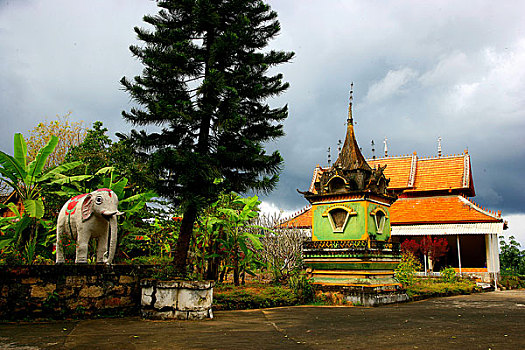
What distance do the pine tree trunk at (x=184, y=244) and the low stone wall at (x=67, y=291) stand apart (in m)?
0.80

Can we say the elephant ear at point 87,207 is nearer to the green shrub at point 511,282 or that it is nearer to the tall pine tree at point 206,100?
the tall pine tree at point 206,100

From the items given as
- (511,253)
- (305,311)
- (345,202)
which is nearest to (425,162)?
(511,253)

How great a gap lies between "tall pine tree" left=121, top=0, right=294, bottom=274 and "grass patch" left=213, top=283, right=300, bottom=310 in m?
1.13

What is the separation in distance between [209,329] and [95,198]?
295 centimetres

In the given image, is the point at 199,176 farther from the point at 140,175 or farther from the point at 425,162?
the point at 425,162

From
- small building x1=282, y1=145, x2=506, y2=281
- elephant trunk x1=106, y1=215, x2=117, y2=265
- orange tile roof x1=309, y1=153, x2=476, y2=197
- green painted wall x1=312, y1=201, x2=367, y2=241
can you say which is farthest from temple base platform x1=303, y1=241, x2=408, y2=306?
orange tile roof x1=309, y1=153, x2=476, y2=197

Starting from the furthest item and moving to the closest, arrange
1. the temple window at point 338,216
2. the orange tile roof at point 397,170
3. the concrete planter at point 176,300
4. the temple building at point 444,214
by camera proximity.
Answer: the orange tile roof at point 397,170
the temple building at point 444,214
the temple window at point 338,216
the concrete planter at point 176,300

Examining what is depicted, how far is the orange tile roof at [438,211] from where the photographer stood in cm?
1809

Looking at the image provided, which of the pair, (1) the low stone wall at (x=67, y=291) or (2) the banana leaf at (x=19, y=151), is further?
(2) the banana leaf at (x=19, y=151)

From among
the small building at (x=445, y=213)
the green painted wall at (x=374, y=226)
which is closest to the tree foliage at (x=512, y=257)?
the small building at (x=445, y=213)

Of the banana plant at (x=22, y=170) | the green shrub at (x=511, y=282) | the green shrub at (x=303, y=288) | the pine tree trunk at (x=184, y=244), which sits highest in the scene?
the banana plant at (x=22, y=170)

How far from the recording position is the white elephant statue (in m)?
6.88

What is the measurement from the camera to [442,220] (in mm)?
18312

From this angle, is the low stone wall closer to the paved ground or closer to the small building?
the paved ground
